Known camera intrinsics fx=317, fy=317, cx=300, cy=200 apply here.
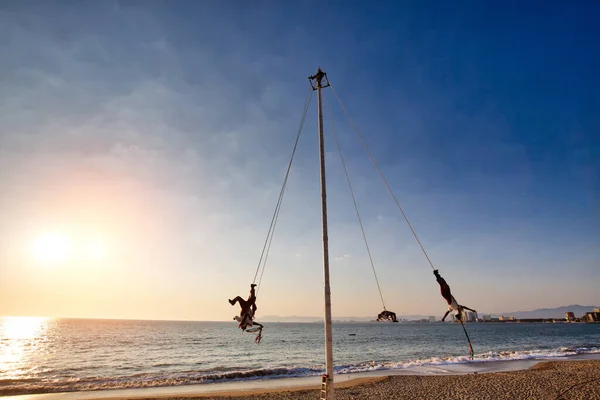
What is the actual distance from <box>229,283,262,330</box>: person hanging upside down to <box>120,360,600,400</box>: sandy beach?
11738mm

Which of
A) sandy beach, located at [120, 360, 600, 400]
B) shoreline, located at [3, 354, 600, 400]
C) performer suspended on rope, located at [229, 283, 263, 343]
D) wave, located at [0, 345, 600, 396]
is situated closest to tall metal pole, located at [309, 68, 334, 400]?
performer suspended on rope, located at [229, 283, 263, 343]

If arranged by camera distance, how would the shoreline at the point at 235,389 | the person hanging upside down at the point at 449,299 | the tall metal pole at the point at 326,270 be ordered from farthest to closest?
1. the shoreline at the point at 235,389
2. the person hanging upside down at the point at 449,299
3. the tall metal pole at the point at 326,270

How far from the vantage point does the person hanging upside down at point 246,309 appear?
36.4 ft

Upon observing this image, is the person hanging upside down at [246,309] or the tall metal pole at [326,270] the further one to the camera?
the person hanging upside down at [246,309]

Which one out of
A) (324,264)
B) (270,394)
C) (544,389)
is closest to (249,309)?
(324,264)

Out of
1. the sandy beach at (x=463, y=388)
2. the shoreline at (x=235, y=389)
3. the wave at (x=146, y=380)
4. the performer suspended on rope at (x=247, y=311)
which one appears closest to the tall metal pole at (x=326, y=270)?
the performer suspended on rope at (x=247, y=311)

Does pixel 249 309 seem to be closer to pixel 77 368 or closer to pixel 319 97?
pixel 319 97

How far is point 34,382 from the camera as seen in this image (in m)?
28.3

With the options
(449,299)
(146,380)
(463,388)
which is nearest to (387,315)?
(449,299)

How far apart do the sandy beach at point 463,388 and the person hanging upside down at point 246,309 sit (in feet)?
38.5

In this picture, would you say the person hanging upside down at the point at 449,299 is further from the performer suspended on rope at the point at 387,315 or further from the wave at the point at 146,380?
the wave at the point at 146,380

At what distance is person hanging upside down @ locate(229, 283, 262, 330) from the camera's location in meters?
11.1

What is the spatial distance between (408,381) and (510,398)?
7.64 meters

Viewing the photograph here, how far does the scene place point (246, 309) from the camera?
37.1 ft
